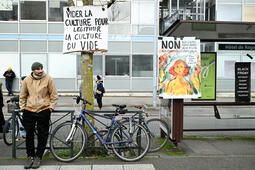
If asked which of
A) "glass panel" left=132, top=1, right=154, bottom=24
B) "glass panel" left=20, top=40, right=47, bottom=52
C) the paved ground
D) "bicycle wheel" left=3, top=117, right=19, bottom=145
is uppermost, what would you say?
A: "glass panel" left=132, top=1, right=154, bottom=24

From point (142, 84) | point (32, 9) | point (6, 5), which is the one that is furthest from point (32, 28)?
point (142, 84)

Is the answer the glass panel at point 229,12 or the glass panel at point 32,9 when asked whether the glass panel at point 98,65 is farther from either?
the glass panel at point 229,12

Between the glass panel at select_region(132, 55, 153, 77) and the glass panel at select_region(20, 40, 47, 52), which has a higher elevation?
the glass panel at select_region(20, 40, 47, 52)

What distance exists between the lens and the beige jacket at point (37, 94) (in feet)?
15.8

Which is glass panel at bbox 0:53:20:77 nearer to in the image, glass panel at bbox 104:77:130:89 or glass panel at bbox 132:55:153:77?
glass panel at bbox 104:77:130:89

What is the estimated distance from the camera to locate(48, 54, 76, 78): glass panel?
760 inches

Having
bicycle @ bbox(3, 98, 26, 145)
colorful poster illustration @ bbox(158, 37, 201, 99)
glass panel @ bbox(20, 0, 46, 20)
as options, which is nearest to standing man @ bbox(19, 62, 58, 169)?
bicycle @ bbox(3, 98, 26, 145)

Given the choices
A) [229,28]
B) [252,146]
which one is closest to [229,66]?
[229,28]

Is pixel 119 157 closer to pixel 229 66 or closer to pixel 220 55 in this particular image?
pixel 229 66

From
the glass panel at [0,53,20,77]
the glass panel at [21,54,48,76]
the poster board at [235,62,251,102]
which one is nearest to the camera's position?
the poster board at [235,62,251,102]

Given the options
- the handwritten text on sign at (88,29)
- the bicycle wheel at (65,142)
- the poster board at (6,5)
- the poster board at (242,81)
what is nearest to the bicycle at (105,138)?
the bicycle wheel at (65,142)

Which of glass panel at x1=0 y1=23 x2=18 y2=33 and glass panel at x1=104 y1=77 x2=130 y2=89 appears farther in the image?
glass panel at x1=104 y1=77 x2=130 y2=89

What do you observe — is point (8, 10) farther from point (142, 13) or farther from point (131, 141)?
point (131, 141)

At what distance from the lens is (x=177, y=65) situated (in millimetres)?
5961
